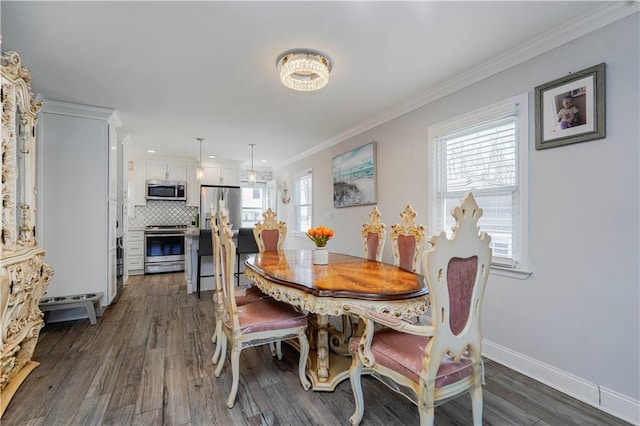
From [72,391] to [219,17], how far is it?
262 cm

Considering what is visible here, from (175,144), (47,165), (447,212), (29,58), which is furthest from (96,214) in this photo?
(447,212)

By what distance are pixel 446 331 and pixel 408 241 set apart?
4.25 ft

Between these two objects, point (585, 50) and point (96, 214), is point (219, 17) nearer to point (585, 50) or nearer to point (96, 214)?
point (585, 50)

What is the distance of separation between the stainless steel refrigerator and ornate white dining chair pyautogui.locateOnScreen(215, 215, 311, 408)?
4242mm

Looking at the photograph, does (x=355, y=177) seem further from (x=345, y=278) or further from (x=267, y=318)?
(x=267, y=318)

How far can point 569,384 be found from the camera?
1873 mm

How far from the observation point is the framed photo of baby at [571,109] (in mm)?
1767

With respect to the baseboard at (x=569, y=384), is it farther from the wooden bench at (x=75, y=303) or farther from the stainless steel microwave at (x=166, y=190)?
the stainless steel microwave at (x=166, y=190)

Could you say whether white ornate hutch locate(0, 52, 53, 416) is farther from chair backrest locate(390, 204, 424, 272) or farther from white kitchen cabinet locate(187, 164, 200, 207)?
white kitchen cabinet locate(187, 164, 200, 207)

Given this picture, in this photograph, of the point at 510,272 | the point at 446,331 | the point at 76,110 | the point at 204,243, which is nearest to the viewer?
the point at 446,331

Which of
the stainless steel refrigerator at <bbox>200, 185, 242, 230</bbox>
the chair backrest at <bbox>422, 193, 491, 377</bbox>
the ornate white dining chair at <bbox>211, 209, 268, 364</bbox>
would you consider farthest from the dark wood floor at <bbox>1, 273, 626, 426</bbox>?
the stainless steel refrigerator at <bbox>200, 185, 242, 230</bbox>

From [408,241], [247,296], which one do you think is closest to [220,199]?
[247,296]

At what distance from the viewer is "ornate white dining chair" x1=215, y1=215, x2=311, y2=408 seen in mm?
1769

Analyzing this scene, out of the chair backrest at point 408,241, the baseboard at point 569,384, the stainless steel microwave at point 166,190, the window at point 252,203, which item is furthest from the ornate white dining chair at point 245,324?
the window at point 252,203
